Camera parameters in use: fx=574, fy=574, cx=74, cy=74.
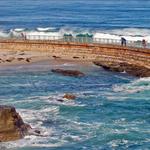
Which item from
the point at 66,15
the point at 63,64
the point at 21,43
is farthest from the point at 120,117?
the point at 66,15

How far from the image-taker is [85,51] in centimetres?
6675

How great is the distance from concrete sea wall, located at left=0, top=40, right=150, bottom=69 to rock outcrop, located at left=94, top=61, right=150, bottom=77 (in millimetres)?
1147

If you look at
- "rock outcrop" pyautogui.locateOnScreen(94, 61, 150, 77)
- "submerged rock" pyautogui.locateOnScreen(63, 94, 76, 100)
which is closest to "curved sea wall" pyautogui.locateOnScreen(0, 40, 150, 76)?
"rock outcrop" pyautogui.locateOnScreen(94, 61, 150, 77)

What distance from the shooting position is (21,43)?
72250 millimetres

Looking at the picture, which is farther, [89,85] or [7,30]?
[7,30]

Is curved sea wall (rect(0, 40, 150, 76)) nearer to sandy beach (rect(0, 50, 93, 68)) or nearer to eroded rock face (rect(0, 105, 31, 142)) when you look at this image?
sandy beach (rect(0, 50, 93, 68))

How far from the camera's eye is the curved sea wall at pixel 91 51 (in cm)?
5938

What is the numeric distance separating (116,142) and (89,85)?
17109mm

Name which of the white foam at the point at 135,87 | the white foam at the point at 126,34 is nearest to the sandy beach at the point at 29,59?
the white foam at the point at 135,87

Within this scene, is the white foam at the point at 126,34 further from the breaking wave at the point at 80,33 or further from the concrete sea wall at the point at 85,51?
the concrete sea wall at the point at 85,51

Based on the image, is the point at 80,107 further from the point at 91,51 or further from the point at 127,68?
the point at 91,51

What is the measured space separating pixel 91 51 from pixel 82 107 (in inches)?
1004

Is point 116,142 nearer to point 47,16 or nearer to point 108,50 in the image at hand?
point 108,50

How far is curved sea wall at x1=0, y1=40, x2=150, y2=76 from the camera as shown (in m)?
59.4
